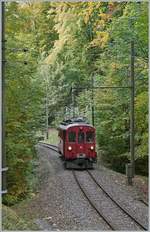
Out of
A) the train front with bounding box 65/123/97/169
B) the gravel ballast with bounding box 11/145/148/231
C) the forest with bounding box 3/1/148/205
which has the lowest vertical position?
the gravel ballast with bounding box 11/145/148/231

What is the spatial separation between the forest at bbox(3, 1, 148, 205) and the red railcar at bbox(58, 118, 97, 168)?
97cm

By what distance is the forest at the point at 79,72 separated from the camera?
1276 cm

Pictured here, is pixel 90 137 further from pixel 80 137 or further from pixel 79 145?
pixel 79 145

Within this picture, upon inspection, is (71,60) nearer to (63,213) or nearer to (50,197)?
(50,197)

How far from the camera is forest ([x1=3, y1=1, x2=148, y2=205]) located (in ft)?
41.9

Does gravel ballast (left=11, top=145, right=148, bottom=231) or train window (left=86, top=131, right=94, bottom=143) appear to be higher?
train window (left=86, top=131, right=94, bottom=143)

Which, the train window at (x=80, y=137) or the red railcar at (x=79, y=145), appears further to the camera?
the train window at (x=80, y=137)

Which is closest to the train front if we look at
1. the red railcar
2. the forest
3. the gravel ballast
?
the red railcar

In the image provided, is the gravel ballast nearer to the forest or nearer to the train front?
the forest

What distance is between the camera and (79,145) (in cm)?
1959

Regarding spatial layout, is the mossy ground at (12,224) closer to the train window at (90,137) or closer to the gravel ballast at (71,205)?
the gravel ballast at (71,205)

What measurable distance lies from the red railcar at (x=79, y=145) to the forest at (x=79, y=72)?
97cm

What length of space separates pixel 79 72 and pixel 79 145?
13397 millimetres

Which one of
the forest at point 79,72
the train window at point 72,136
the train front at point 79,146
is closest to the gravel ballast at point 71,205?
the forest at point 79,72
